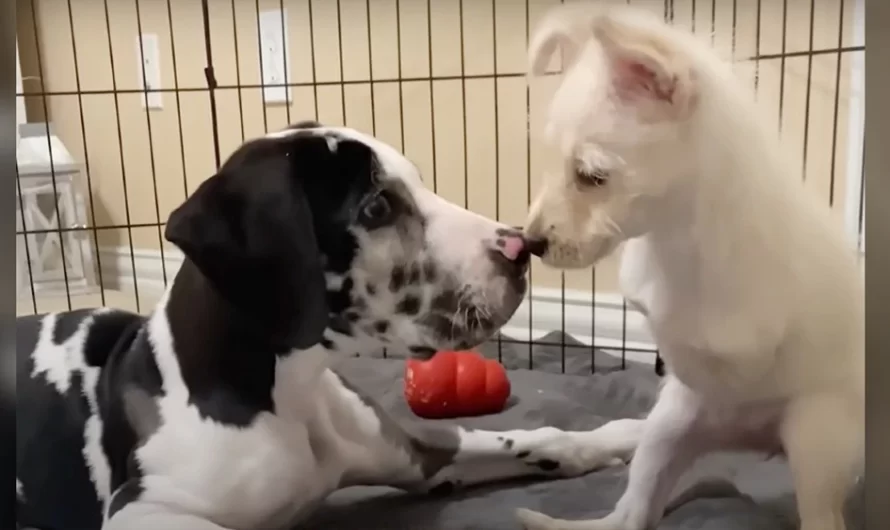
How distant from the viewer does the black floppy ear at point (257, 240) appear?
39.3 inches

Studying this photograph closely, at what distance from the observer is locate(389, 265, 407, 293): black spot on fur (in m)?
1.04

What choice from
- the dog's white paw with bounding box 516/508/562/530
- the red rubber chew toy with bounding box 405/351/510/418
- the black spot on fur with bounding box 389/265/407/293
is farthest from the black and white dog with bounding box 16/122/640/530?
the red rubber chew toy with bounding box 405/351/510/418

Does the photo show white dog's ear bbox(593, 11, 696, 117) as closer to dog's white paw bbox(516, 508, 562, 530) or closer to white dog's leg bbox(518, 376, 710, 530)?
white dog's leg bbox(518, 376, 710, 530)

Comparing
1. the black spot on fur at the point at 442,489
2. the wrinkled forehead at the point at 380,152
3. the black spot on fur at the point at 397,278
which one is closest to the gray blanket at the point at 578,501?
the black spot on fur at the point at 442,489

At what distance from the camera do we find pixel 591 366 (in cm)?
188

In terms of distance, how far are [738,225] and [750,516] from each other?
38 centimetres

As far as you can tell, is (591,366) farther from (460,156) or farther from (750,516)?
(750,516)

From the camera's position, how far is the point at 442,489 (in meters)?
1.29

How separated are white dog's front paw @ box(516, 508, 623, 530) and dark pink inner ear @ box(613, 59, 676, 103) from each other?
50 centimetres

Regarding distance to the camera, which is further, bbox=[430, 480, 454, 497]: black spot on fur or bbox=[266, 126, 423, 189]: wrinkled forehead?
bbox=[430, 480, 454, 497]: black spot on fur

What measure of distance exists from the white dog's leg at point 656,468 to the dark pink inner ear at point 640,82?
1.18 feet

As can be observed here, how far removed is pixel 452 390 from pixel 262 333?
60 cm

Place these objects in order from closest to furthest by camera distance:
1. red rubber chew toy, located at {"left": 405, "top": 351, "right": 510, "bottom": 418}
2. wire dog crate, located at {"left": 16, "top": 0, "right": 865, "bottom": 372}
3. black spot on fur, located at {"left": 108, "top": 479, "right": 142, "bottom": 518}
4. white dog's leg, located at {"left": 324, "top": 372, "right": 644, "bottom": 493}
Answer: black spot on fur, located at {"left": 108, "top": 479, "right": 142, "bottom": 518} → white dog's leg, located at {"left": 324, "top": 372, "right": 644, "bottom": 493} → red rubber chew toy, located at {"left": 405, "top": 351, "right": 510, "bottom": 418} → wire dog crate, located at {"left": 16, "top": 0, "right": 865, "bottom": 372}

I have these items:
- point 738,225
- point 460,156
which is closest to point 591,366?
point 460,156
